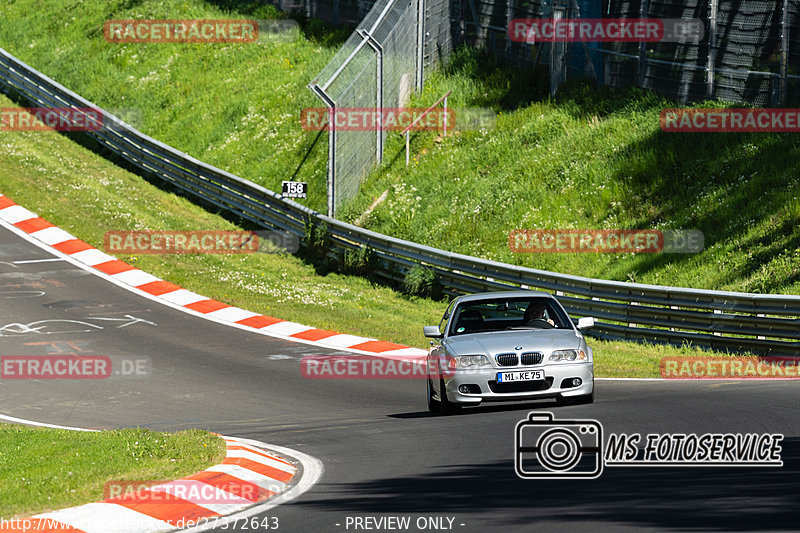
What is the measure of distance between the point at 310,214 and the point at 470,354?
14.8m

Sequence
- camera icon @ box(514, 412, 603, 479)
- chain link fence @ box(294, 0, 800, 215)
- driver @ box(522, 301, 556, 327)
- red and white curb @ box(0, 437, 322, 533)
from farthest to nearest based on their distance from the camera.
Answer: chain link fence @ box(294, 0, 800, 215) < driver @ box(522, 301, 556, 327) < camera icon @ box(514, 412, 603, 479) < red and white curb @ box(0, 437, 322, 533)

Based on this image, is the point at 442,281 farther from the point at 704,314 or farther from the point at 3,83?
the point at 3,83

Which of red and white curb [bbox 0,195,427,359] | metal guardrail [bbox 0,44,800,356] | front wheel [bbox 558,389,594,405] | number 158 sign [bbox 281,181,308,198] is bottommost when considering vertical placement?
red and white curb [bbox 0,195,427,359]

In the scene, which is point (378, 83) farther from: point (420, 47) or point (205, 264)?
point (205, 264)

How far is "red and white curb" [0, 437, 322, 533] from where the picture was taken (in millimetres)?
7535

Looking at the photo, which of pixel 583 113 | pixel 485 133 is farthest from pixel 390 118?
pixel 583 113

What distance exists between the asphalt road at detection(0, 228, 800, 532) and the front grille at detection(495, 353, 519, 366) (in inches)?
22.7

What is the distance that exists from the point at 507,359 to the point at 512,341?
0.90 feet

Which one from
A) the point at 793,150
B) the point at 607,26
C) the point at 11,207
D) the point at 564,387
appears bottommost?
the point at 11,207

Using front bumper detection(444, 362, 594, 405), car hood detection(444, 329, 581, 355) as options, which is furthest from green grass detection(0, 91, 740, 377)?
front bumper detection(444, 362, 594, 405)

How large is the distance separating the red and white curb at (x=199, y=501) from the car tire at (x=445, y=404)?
269cm

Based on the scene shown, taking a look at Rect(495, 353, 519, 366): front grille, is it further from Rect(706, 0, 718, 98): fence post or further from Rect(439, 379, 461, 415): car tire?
Rect(706, 0, 718, 98): fence post

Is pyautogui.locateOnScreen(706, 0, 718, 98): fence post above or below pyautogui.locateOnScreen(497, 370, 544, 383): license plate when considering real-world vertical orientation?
above

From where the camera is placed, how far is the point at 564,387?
1201 centimetres
